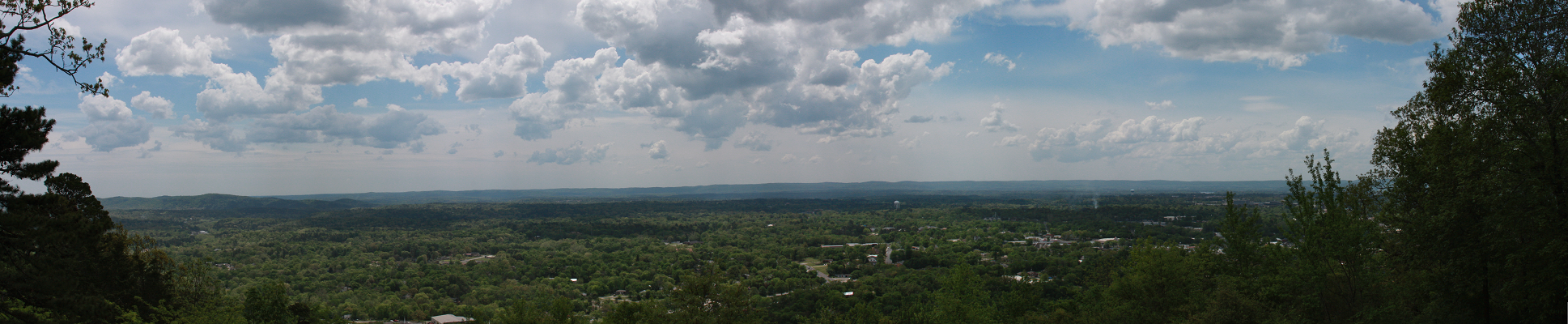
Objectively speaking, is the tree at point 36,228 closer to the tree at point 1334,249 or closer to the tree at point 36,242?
the tree at point 36,242

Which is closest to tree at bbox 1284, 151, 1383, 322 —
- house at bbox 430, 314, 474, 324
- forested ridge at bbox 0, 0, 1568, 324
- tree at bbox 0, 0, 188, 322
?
forested ridge at bbox 0, 0, 1568, 324

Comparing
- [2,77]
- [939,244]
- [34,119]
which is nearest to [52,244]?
[34,119]

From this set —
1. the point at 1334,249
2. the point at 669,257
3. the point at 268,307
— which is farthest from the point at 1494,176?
the point at 669,257

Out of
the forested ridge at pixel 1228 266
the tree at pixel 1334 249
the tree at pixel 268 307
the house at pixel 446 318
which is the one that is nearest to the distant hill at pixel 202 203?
the forested ridge at pixel 1228 266

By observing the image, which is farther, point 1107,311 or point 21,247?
point 1107,311

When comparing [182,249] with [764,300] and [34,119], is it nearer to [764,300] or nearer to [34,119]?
[764,300]

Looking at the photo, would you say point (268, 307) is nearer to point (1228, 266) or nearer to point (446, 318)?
point (446, 318)
